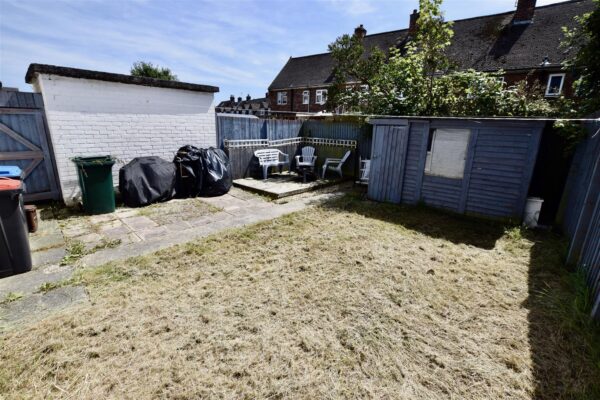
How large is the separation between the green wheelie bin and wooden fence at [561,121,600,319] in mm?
7239

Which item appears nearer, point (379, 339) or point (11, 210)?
point (379, 339)

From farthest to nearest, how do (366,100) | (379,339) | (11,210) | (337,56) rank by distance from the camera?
(337,56) < (366,100) < (11,210) < (379,339)

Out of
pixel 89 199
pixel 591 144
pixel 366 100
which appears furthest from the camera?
pixel 366 100

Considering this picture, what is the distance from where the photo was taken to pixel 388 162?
262 inches

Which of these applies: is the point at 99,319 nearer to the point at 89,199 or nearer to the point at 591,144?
the point at 89,199

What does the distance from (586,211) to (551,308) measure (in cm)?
168

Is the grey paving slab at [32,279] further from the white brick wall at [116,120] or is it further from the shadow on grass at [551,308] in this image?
the shadow on grass at [551,308]

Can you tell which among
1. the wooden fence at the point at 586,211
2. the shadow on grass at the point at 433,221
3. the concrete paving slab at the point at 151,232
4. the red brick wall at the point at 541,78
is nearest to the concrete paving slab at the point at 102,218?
the concrete paving slab at the point at 151,232

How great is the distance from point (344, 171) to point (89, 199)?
7.11 metres

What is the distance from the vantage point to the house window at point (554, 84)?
14.2 m

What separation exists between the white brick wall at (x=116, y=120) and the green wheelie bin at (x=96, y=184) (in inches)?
16.1

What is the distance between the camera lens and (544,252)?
435cm

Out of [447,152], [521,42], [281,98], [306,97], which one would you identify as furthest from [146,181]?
[281,98]

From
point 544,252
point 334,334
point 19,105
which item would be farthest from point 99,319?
point 544,252
